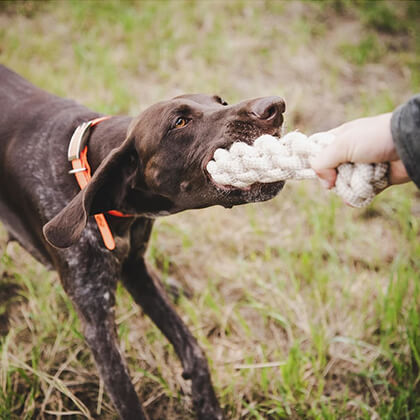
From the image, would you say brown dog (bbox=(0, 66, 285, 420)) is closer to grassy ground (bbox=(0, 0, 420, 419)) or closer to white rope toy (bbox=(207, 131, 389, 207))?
white rope toy (bbox=(207, 131, 389, 207))

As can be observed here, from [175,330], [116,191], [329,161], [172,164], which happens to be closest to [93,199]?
[116,191]

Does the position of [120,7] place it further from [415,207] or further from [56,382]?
[56,382]

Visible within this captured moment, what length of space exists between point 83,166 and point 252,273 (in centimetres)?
160

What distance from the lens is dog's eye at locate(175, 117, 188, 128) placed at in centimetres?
222

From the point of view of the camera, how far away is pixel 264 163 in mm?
1743

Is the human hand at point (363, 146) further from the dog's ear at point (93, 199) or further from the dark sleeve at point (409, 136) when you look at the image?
the dog's ear at point (93, 199)

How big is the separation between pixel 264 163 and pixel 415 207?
2770 millimetres

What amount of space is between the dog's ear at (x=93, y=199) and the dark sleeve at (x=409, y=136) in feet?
4.30

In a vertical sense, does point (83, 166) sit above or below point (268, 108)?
below

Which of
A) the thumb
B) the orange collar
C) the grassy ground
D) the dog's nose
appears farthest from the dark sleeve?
the orange collar

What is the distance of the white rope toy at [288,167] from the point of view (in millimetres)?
1486

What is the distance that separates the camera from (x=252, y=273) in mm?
3471

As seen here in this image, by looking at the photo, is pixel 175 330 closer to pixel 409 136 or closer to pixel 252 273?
pixel 252 273

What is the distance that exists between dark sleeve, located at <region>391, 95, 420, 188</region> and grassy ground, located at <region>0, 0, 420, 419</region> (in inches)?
46.6
